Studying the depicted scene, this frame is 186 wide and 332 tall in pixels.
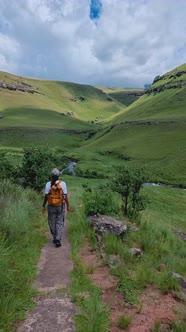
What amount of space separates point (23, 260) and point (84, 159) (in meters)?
67.5

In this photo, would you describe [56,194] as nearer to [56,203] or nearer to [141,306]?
[56,203]

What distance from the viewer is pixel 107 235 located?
11.5 meters

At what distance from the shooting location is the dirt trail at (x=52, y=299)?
678cm

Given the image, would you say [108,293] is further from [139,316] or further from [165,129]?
[165,129]

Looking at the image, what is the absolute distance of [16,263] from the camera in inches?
345

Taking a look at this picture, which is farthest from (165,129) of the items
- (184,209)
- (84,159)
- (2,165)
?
(2,165)

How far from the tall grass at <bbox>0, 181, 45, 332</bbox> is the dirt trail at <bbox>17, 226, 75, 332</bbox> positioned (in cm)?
23

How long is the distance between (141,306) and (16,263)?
11.4ft

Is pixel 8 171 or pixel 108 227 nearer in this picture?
pixel 108 227

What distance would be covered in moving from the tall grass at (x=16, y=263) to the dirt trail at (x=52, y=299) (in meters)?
0.23

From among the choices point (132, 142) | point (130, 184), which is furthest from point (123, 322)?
point (132, 142)

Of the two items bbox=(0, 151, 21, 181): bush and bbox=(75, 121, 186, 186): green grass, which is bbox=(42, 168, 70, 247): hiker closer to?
bbox=(0, 151, 21, 181): bush

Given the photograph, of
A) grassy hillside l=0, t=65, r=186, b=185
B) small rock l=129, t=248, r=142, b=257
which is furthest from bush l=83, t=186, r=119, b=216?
grassy hillside l=0, t=65, r=186, b=185

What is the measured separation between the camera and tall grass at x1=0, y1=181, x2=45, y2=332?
695 centimetres
